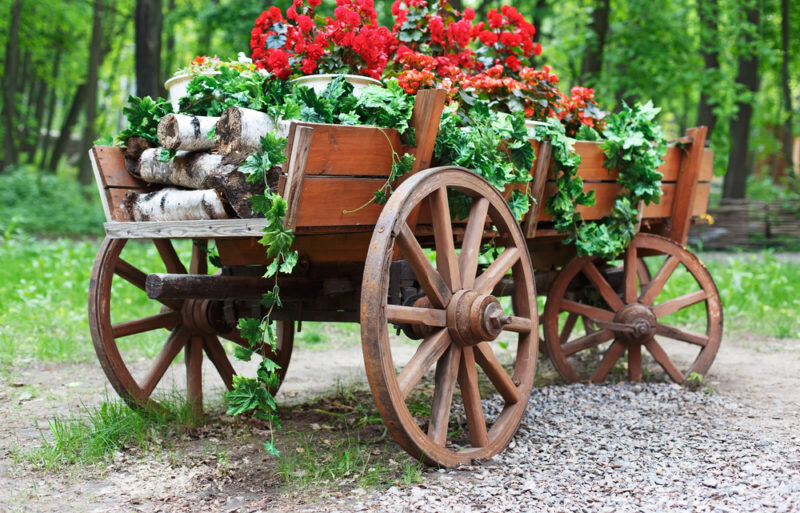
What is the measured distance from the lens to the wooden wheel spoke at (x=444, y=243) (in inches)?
119

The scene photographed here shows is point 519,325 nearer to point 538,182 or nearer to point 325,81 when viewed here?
point 538,182

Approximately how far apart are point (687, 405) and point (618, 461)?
1110 millimetres

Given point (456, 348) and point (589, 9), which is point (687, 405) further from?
point (589, 9)

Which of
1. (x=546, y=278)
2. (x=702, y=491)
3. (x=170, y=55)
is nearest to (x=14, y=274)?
(x=546, y=278)

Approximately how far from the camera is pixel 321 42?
137 inches

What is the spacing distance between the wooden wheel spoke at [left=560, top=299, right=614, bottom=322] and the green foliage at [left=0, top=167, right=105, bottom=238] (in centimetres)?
1111

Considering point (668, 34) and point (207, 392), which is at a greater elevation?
point (668, 34)

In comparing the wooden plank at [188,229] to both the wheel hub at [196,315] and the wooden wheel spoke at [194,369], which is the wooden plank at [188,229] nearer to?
the wheel hub at [196,315]

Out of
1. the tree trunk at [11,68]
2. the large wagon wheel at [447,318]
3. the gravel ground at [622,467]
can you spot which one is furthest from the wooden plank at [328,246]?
the tree trunk at [11,68]

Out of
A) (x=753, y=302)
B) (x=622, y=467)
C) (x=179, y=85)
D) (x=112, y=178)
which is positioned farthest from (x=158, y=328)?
(x=753, y=302)

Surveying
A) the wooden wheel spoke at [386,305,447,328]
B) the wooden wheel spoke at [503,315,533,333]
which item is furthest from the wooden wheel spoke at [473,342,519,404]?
the wooden wheel spoke at [386,305,447,328]

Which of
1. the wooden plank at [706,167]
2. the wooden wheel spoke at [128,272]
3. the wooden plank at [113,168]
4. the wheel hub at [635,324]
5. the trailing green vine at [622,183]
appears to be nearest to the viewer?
the wooden plank at [113,168]

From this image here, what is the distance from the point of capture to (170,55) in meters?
18.7

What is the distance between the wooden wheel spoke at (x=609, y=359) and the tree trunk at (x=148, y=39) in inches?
272
